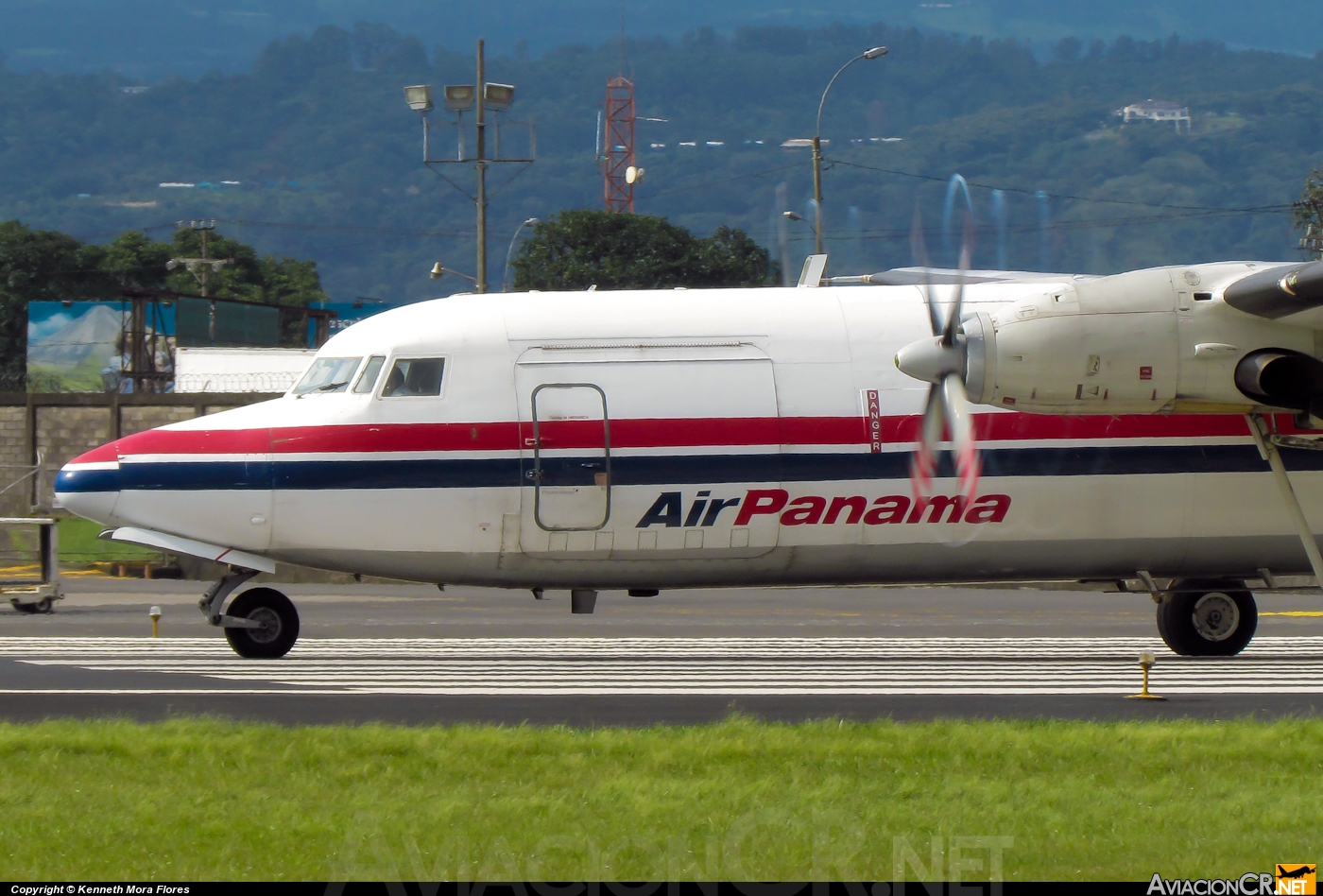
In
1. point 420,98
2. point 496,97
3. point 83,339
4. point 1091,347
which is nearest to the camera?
point 1091,347

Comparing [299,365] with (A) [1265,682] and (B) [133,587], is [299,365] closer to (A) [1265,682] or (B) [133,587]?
(B) [133,587]

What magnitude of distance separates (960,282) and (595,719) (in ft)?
19.4

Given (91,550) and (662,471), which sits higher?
(662,471)

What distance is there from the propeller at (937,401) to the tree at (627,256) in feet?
244

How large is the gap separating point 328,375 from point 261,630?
298 centimetres

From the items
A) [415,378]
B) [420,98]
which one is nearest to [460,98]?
[420,98]

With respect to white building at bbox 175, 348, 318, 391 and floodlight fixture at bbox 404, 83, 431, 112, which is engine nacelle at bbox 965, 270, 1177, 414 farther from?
white building at bbox 175, 348, 318, 391

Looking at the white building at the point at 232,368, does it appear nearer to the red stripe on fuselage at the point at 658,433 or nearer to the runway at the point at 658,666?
the runway at the point at 658,666

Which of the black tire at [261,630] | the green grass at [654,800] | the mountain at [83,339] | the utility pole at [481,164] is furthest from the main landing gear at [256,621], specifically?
the mountain at [83,339]

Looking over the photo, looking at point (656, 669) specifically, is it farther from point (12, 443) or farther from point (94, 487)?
point (12, 443)

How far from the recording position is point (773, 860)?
791cm

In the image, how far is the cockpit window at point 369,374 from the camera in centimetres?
1619

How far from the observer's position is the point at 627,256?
94.6 m

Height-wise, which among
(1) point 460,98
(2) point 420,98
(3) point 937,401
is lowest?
(3) point 937,401
